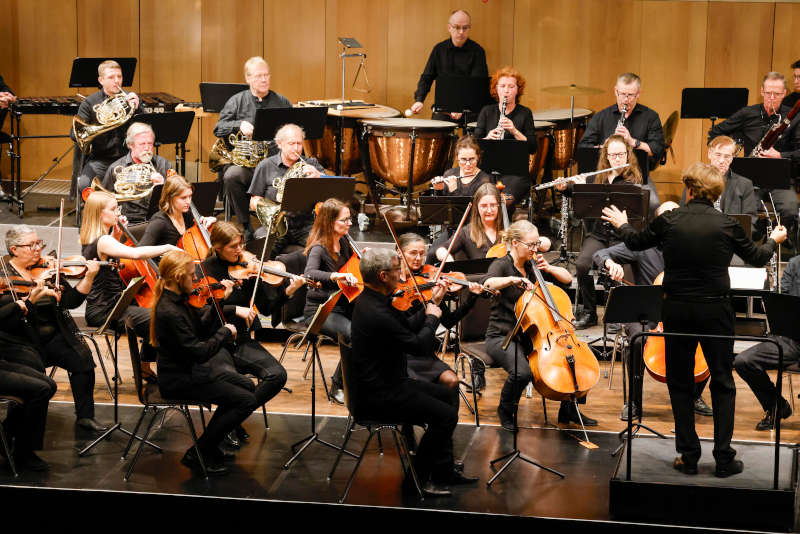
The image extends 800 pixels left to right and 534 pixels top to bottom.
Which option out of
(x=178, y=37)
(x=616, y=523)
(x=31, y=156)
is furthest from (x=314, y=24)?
(x=616, y=523)

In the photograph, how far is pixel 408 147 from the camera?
7.71 metres

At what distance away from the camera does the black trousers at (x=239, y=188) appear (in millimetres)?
7363

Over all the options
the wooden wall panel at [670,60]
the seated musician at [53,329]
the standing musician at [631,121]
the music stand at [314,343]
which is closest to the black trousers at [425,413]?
the music stand at [314,343]

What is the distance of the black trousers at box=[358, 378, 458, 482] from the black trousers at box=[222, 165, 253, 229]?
3353mm

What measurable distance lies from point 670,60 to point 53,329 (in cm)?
660

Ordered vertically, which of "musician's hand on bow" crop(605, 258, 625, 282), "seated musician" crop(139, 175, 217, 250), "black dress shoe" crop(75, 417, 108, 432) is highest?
"seated musician" crop(139, 175, 217, 250)

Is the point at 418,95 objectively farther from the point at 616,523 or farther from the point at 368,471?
the point at 616,523

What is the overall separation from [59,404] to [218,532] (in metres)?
1.64

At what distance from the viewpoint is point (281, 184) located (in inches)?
266

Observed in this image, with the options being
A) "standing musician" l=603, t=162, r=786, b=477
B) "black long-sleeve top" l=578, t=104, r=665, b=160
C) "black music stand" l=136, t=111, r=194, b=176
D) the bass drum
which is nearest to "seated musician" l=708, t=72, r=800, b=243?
"black long-sleeve top" l=578, t=104, r=665, b=160

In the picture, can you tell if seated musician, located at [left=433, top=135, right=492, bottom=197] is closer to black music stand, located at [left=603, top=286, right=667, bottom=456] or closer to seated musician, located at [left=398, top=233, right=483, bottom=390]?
seated musician, located at [left=398, top=233, right=483, bottom=390]

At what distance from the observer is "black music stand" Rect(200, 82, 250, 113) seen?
7.89 m

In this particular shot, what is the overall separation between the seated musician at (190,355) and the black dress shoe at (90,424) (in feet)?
2.46

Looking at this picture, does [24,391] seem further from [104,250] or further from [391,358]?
[391,358]
